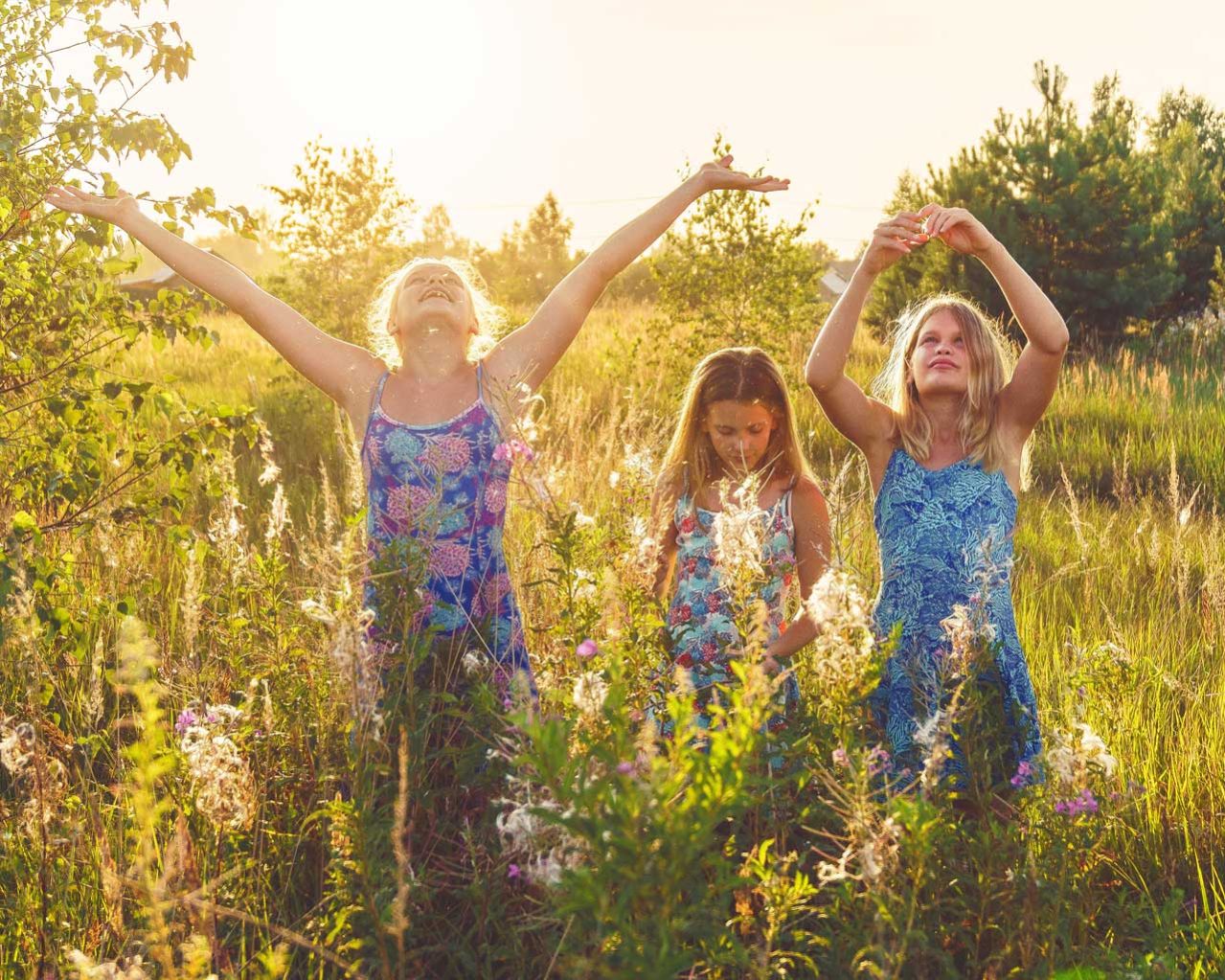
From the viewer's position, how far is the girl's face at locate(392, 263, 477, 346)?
3201mm

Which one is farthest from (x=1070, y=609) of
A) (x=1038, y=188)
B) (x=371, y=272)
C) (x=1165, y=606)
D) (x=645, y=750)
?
(x=1038, y=188)

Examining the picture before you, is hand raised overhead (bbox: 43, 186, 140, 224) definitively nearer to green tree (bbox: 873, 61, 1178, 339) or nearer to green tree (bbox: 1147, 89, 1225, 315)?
green tree (bbox: 873, 61, 1178, 339)

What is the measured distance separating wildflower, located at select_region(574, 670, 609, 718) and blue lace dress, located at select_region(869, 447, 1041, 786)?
142 centimetres

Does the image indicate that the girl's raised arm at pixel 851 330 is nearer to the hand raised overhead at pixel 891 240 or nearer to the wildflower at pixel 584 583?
the hand raised overhead at pixel 891 240

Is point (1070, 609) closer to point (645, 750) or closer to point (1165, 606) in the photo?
point (1165, 606)

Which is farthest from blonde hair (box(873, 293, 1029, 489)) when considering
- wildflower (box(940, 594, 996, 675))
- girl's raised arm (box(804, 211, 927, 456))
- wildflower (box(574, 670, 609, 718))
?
wildflower (box(574, 670, 609, 718))

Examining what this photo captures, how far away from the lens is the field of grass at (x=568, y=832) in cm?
137

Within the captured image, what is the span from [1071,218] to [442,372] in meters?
12.5

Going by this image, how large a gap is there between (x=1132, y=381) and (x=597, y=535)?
28.5ft

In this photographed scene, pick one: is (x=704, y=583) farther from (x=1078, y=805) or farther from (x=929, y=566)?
(x=1078, y=805)

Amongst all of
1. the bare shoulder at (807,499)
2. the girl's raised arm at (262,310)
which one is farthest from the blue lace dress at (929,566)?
the girl's raised arm at (262,310)

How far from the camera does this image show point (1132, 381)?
9.55 meters

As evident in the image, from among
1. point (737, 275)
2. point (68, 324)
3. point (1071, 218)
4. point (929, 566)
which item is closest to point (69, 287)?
point (68, 324)

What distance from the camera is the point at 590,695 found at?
162 centimetres
